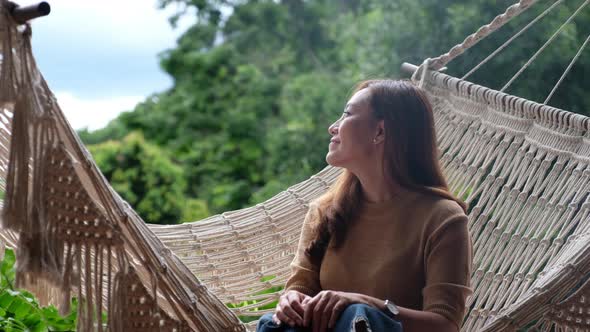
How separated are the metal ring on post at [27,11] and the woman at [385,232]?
0.53 meters

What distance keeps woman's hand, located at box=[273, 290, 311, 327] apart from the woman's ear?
293 mm

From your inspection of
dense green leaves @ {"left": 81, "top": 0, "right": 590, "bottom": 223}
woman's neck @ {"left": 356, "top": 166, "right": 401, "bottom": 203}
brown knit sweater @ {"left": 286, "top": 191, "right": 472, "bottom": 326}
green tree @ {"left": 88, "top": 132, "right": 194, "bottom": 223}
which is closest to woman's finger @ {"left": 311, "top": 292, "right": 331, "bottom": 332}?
brown knit sweater @ {"left": 286, "top": 191, "right": 472, "bottom": 326}

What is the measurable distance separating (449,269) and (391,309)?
115 millimetres

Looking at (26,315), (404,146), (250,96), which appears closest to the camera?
(404,146)

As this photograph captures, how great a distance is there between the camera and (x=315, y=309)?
1.36 meters

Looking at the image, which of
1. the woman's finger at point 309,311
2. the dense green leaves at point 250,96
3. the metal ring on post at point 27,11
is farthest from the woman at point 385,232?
the dense green leaves at point 250,96

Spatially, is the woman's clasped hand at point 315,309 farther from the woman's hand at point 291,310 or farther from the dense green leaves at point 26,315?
the dense green leaves at point 26,315

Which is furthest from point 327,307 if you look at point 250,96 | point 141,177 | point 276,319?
point 250,96

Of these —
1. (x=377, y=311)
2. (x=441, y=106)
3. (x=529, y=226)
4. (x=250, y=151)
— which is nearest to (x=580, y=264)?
(x=529, y=226)

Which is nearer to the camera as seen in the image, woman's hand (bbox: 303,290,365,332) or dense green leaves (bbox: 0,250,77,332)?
woman's hand (bbox: 303,290,365,332)

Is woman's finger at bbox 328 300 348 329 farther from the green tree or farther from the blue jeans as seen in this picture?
the green tree

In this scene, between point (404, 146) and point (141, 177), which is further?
point (141, 177)

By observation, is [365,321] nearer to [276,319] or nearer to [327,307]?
[327,307]

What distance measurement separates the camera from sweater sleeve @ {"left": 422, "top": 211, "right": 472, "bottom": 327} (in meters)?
1.37
